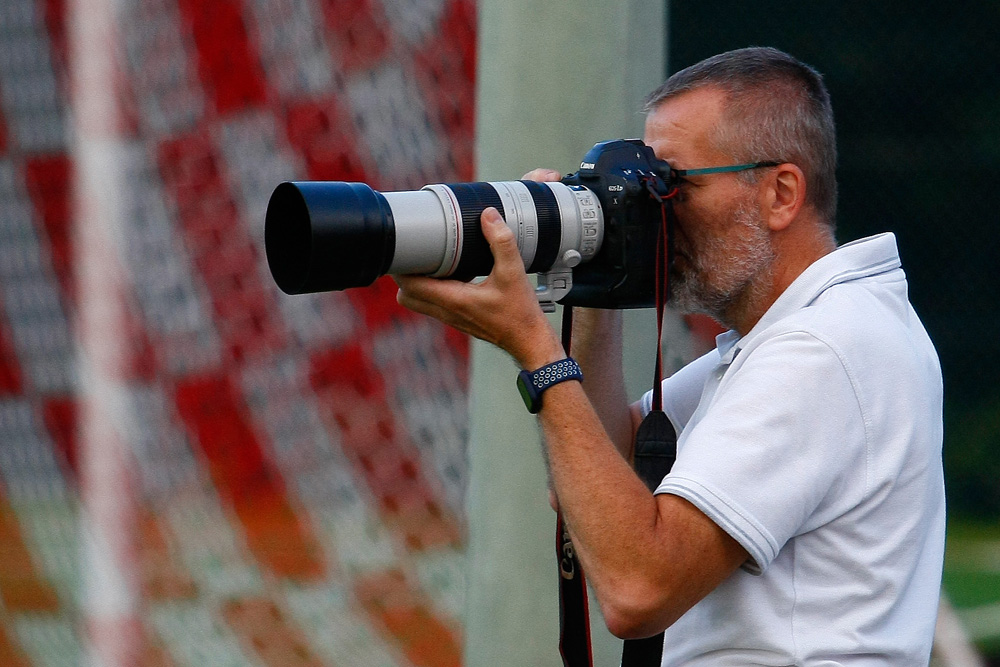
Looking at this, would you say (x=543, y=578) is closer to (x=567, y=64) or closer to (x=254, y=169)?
(x=567, y=64)

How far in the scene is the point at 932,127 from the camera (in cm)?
244

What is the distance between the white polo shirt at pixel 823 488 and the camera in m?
1.40

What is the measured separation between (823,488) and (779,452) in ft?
0.21

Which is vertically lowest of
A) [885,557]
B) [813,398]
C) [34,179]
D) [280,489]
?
[280,489]

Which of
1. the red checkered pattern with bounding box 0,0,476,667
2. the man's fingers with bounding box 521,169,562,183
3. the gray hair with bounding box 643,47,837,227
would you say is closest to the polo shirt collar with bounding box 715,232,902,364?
the gray hair with bounding box 643,47,837,227

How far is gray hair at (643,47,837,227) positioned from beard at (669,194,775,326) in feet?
0.21

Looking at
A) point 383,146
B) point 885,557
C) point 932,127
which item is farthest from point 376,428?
point 885,557

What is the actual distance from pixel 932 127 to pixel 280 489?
5.09ft

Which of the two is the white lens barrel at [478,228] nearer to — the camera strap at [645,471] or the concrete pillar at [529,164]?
the camera strap at [645,471]

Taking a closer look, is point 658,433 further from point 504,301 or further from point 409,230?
point 409,230

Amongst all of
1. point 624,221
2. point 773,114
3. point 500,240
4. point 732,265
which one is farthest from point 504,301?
point 773,114

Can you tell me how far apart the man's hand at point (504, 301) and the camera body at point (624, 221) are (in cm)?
13

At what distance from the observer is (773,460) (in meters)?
1.40

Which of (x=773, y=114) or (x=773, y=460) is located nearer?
(x=773, y=460)
